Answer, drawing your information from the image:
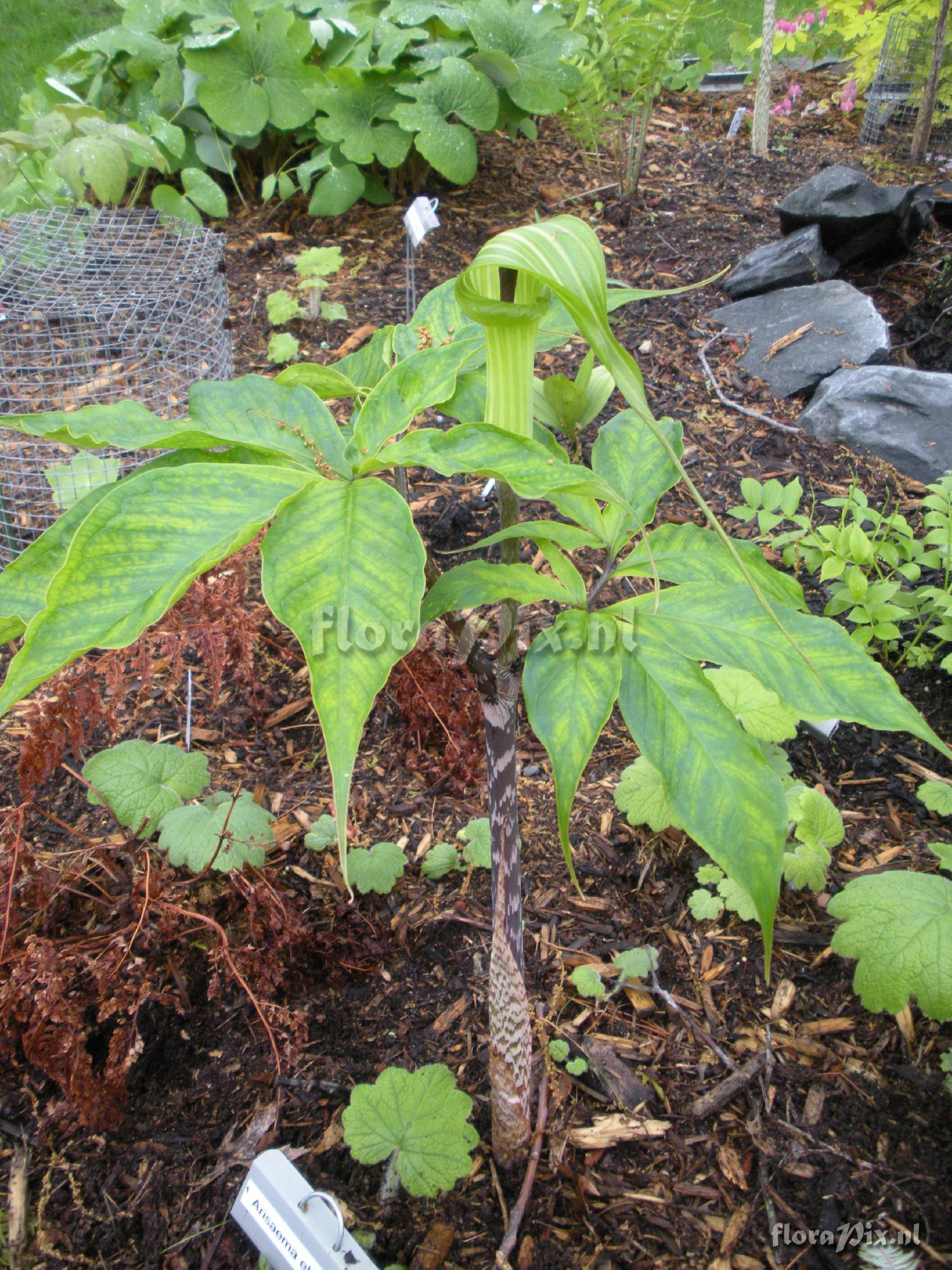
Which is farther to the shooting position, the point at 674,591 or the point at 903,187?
the point at 903,187

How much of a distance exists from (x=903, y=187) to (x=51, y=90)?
4239 mm

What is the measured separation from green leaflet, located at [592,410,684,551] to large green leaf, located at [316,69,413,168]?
3549mm

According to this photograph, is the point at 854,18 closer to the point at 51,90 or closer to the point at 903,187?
the point at 903,187

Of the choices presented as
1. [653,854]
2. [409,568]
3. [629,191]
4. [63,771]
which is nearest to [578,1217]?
[653,854]

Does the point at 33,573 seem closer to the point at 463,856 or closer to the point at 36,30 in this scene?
the point at 463,856

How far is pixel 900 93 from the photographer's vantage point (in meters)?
5.27

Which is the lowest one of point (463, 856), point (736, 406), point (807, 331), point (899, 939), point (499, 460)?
point (463, 856)

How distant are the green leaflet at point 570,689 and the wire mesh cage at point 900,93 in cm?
564

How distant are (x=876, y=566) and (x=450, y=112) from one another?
10.1 feet

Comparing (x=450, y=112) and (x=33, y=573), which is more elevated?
(x=450, y=112)

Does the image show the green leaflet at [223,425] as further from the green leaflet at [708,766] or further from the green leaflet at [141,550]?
the green leaflet at [708,766]

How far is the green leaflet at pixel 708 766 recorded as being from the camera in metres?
0.72

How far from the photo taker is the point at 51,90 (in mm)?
4418

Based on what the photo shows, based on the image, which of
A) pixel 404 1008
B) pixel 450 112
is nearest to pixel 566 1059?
pixel 404 1008
